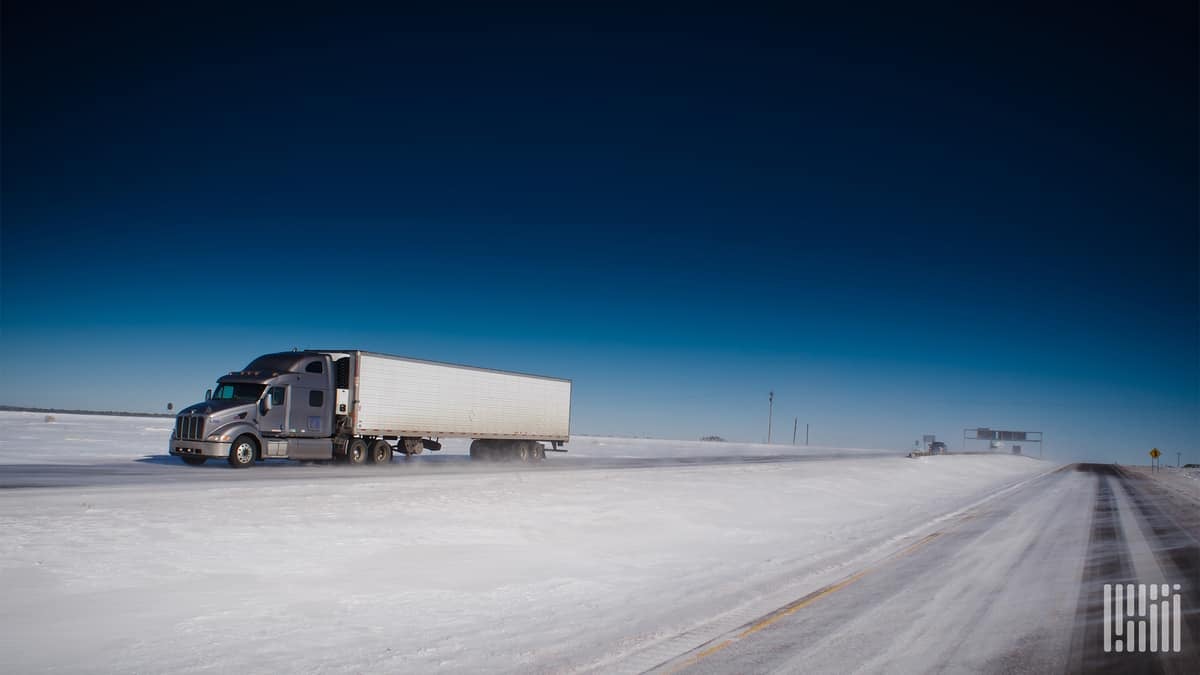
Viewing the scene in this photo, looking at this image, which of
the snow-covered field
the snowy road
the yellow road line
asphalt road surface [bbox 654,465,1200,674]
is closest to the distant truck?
the snowy road

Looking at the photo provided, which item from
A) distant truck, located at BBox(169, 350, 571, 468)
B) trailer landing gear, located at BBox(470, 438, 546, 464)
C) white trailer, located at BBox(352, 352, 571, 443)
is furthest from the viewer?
trailer landing gear, located at BBox(470, 438, 546, 464)

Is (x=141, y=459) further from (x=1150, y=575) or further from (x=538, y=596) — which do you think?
(x=1150, y=575)

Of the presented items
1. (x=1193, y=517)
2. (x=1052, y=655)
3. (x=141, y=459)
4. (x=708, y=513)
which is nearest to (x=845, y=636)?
(x=1052, y=655)

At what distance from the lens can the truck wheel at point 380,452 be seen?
29.6 meters

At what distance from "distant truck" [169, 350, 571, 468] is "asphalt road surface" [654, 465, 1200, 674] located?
21311 millimetres

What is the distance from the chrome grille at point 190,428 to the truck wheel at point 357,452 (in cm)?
546

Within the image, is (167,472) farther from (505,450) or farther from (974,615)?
(974,615)

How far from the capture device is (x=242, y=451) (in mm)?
25734

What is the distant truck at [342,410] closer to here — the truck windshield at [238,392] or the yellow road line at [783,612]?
the truck windshield at [238,392]

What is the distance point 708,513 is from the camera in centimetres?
1870

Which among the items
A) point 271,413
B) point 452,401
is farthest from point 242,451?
point 452,401

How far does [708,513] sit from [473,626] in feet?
38.1

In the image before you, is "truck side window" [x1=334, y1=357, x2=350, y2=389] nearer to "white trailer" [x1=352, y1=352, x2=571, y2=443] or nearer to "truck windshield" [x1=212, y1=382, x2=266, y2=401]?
"white trailer" [x1=352, y1=352, x2=571, y2=443]

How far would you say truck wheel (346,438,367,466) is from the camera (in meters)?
28.8
